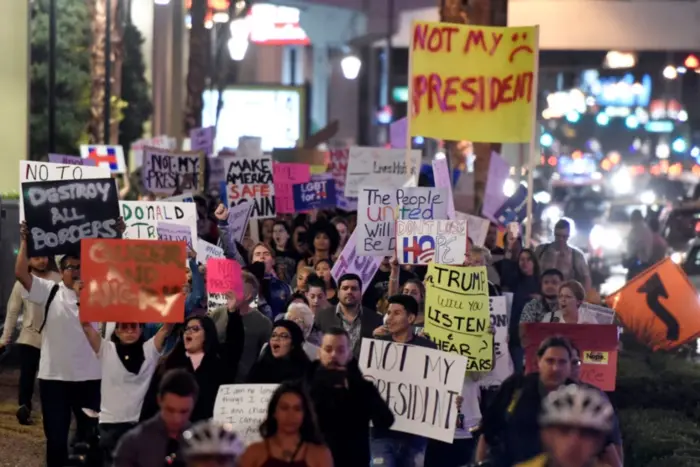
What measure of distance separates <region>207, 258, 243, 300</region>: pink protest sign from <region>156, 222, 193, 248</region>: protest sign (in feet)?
3.91

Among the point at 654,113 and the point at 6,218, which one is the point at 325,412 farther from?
the point at 654,113

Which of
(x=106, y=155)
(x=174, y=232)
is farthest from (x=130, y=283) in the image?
(x=106, y=155)

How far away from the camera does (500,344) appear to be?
11.3 m

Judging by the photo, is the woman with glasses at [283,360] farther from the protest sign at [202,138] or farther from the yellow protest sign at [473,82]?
the protest sign at [202,138]

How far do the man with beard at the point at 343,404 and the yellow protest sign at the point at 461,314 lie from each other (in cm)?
201

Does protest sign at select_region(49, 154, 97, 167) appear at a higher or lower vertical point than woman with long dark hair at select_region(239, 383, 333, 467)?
higher

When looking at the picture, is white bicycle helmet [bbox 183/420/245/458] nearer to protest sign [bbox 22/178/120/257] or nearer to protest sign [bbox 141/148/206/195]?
protest sign [bbox 22/178/120/257]

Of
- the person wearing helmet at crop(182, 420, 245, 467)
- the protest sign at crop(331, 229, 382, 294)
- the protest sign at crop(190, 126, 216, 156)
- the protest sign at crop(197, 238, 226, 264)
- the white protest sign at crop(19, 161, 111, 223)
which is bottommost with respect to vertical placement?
the person wearing helmet at crop(182, 420, 245, 467)

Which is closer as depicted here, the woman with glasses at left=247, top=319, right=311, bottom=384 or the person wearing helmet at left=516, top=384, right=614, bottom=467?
the person wearing helmet at left=516, top=384, right=614, bottom=467

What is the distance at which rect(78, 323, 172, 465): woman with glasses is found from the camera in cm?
900

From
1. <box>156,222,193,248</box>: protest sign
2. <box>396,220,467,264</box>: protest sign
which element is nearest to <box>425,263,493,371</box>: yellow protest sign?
<box>396,220,467,264</box>: protest sign

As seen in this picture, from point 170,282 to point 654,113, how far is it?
68.0 m

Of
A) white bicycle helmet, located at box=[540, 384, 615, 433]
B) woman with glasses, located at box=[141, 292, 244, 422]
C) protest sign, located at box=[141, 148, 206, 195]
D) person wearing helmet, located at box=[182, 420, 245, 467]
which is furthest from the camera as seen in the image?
protest sign, located at box=[141, 148, 206, 195]

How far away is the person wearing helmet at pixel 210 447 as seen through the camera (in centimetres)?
596
